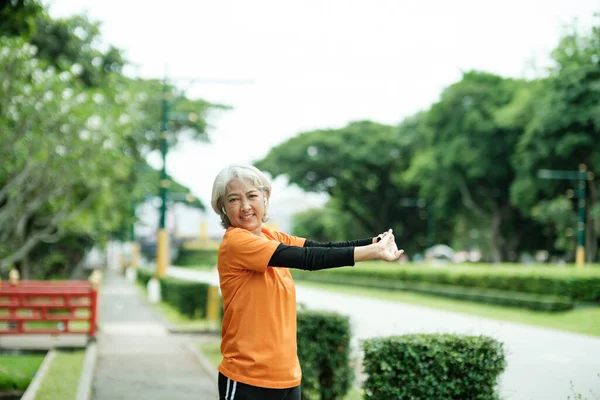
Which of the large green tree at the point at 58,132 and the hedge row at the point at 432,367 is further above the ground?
the large green tree at the point at 58,132

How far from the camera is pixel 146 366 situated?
11023 mm

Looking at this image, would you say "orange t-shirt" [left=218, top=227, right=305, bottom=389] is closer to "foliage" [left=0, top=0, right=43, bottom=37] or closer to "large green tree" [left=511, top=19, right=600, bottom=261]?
"large green tree" [left=511, top=19, right=600, bottom=261]

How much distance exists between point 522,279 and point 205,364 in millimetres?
14418

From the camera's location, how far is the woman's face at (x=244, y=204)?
3543mm

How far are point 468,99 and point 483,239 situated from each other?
102 feet

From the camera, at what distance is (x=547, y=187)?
126 ft

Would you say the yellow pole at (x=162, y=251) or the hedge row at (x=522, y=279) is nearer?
Result: the hedge row at (x=522, y=279)

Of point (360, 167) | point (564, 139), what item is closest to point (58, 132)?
point (564, 139)

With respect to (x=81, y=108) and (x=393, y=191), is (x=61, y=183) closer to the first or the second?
(x=81, y=108)

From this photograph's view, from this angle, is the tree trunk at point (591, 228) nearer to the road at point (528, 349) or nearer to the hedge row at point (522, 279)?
the hedge row at point (522, 279)

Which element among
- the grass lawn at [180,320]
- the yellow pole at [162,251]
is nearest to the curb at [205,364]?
the grass lawn at [180,320]

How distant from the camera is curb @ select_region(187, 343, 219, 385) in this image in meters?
9.93

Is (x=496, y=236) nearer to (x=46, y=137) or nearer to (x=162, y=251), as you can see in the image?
(x=162, y=251)

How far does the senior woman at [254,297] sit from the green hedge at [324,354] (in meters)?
3.84
